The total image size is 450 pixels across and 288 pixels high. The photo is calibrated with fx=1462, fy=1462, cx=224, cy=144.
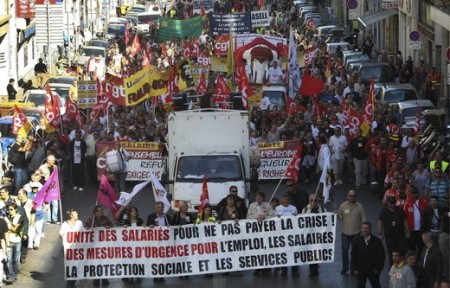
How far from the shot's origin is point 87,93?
1467 inches

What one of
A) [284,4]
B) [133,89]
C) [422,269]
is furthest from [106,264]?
[284,4]

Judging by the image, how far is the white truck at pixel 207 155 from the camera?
87.3 ft

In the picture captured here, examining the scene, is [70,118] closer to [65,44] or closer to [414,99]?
[414,99]

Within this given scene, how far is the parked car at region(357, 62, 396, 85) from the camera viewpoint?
45.5 meters

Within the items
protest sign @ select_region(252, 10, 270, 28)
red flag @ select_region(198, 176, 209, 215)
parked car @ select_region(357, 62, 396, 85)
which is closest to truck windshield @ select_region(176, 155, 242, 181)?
red flag @ select_region(198, 176, 209, 215)

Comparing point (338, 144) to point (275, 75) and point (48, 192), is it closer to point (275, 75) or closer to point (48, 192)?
point (48, 192)

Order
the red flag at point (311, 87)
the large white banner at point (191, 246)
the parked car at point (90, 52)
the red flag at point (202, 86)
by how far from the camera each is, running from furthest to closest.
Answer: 1. the parked car at point (90, 52)
2. the red flag at point (202, 86)
3. the red flag at point (311, 87)
4. the large white banner at point (191, 246)

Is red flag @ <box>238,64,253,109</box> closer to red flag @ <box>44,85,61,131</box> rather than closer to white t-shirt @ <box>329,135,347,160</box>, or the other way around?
white t-shirt @ <box>329,135,347,160</box>

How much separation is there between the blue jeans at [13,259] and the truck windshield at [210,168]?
4453 mm

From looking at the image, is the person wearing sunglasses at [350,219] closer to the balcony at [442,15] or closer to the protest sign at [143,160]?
the protest sign at [143,160]

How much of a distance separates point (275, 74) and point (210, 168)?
57.6 feet

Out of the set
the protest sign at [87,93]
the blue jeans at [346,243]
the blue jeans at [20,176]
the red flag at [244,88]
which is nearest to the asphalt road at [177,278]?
the blue jeans at [346,243]

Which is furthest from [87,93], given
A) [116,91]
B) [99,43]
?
[99,43]

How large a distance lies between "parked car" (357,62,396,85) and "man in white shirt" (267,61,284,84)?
2725mm
